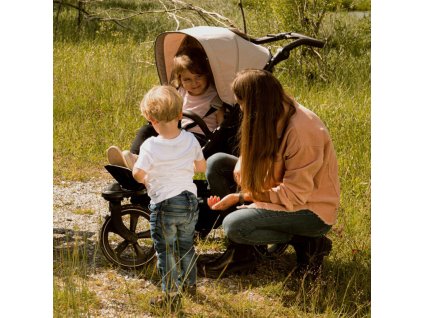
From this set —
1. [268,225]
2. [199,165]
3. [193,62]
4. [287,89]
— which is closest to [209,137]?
[193,62]

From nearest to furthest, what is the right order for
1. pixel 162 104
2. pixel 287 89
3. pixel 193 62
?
pixel 162 104 < pixel 193 62 < pixel 287 89

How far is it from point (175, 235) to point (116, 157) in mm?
631

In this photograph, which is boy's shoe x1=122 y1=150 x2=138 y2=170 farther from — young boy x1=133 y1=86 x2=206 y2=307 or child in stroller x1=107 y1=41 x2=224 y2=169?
young boy x1=133 y1=86 x2=206 y2=307

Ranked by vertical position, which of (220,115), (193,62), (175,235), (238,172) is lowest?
(175,235)

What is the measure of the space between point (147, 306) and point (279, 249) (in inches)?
42.6

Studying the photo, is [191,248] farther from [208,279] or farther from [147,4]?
[147,4]

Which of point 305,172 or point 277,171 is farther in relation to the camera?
point 277,171

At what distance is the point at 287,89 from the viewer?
25.1ft

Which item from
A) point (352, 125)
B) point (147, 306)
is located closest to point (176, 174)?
point (147, 306)

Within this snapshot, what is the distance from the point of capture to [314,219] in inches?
156

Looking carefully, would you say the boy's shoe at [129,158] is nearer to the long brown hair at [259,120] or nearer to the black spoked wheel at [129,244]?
the black spoked wheel at [129,244]

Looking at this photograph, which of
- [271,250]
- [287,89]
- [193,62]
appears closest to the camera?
[193,62]

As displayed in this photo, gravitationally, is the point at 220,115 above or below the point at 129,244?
above

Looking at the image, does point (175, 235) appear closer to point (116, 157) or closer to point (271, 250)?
point (116, 157)
